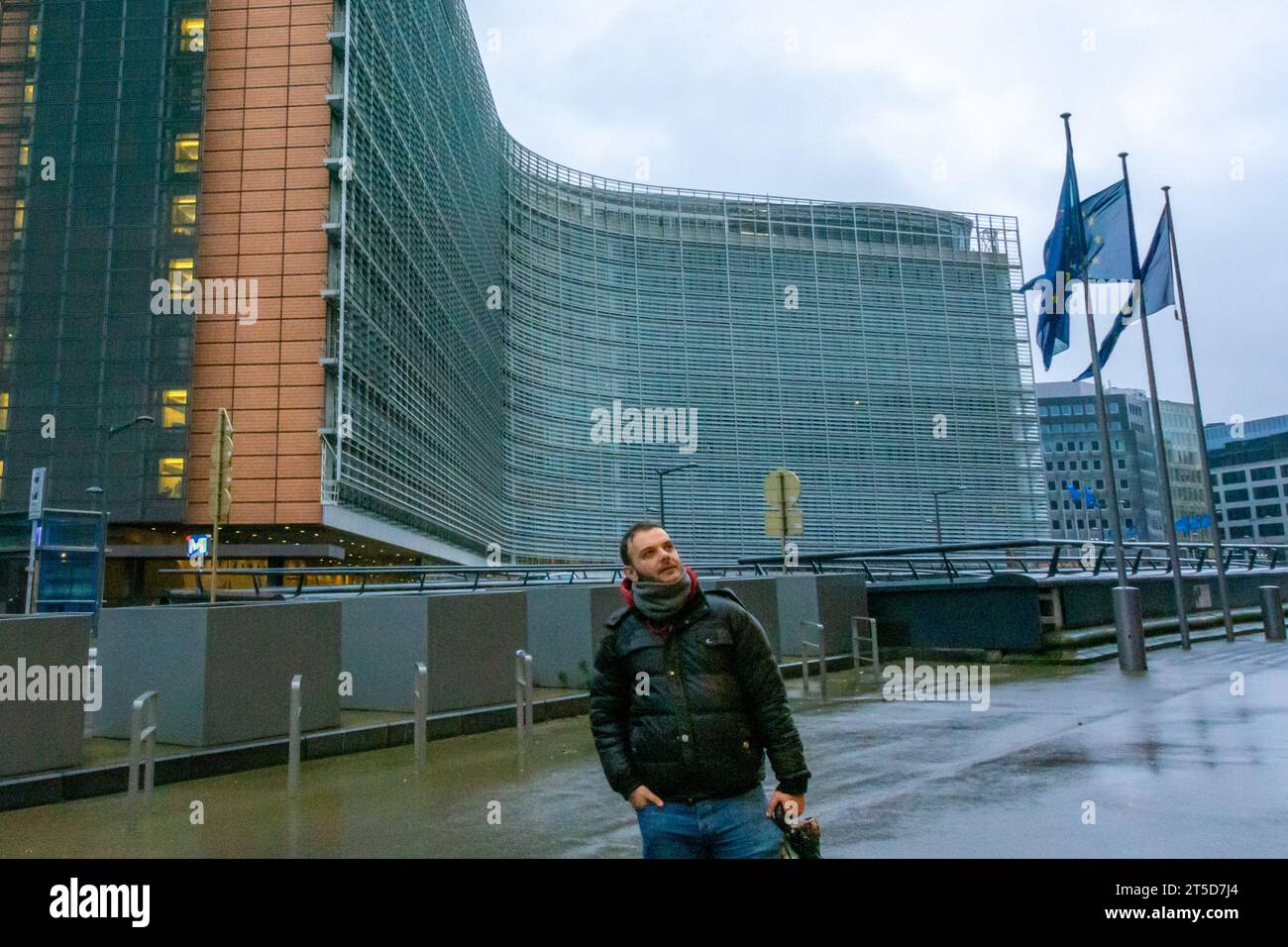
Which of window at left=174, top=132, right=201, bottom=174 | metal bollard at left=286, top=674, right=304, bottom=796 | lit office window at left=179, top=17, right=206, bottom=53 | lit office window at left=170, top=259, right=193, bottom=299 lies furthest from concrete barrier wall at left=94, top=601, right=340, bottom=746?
lit office window at left=179, top=17, right=206, bottom=53

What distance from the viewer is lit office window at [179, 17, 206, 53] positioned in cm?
4931

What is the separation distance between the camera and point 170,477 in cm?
4575

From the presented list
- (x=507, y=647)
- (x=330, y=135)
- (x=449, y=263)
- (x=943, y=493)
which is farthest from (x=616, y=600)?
(x=943, y=493)

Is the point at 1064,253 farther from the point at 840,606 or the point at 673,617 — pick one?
the point at 673,617

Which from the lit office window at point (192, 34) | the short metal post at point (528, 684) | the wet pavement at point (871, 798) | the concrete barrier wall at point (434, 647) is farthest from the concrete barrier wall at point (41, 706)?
the lit office window at point (192, 34)

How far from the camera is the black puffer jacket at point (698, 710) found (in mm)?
3432

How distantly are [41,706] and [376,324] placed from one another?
43.3 m

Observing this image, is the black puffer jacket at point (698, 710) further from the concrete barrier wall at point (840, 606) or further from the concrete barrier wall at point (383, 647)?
the concrete barrier wall at point (840, 606)

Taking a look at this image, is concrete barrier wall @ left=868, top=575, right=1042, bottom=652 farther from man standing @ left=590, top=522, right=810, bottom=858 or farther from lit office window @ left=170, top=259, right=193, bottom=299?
lit office window @ left=170, top=259, right=193, bottom=299

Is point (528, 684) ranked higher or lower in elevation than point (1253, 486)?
lower

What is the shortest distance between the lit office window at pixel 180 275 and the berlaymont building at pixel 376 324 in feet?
0.50

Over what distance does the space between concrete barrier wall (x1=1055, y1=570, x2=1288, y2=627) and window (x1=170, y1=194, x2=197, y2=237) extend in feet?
145

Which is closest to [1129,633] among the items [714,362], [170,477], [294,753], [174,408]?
[294,753]

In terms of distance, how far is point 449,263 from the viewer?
209ft
